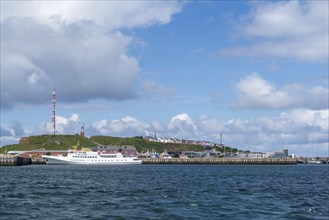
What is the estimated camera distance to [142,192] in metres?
72.6

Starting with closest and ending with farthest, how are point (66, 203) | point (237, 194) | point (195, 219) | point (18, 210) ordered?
point (195, 219) → point (18, 210) → point (66, 203) → point (237, 194)

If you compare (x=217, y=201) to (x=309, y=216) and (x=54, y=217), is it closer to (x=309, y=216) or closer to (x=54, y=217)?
(x=309, y=216)

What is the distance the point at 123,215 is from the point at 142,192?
81.1ft

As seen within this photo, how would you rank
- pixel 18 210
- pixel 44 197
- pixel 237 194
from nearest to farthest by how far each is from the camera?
pixel 18 210, pixel 44 197, pixel 237 194

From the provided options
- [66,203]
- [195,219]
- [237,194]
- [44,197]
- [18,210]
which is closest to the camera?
[195,219]

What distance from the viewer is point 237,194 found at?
69.7 meters

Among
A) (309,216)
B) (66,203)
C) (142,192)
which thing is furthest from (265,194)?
(66,203)

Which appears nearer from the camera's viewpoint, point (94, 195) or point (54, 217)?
point (54, 217)

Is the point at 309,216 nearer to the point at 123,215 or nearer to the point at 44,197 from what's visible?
the point at 123,215

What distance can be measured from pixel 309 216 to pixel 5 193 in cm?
4170

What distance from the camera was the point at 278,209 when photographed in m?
52.6

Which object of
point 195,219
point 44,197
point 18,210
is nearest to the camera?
point 195,219

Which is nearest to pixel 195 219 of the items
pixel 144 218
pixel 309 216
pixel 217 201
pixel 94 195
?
pixel 144 218

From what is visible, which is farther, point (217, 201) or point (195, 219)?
point (217, 201)
